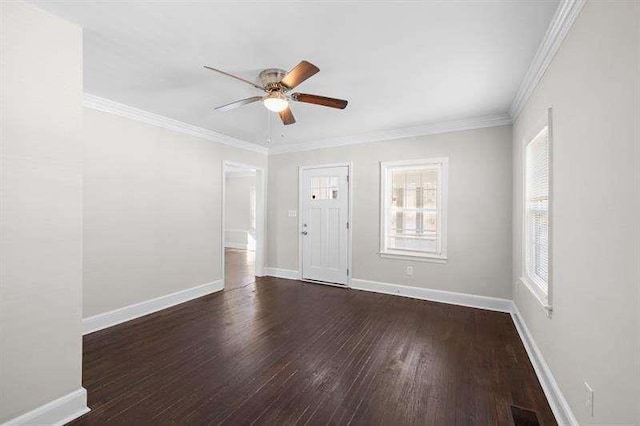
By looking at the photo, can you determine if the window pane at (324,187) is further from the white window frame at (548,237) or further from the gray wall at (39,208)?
the gray wall at (39,208)

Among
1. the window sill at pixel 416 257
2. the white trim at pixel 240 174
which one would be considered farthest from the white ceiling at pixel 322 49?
the white trim at pixel 240 174

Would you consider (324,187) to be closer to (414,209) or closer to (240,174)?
(414,209)

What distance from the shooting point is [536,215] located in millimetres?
2859

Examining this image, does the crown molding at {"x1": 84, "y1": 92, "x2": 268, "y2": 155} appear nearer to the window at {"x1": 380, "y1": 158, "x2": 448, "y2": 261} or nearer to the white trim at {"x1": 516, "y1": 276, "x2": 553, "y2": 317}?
the window at {"x1": 380, "y1": 158, "x2": 448, "y2": 261}

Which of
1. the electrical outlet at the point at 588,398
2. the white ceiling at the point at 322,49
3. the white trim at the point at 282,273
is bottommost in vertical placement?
the white trim at the point at 282,273

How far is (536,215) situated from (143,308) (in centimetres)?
461

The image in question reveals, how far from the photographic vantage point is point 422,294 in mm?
4422

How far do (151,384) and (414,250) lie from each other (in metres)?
3.71

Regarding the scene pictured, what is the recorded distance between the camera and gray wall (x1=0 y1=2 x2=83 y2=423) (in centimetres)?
168

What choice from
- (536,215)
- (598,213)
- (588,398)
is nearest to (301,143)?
(536,215)

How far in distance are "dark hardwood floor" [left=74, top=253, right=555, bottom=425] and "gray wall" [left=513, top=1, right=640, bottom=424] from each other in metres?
0.63

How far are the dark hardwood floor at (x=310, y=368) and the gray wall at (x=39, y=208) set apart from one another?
453 mm

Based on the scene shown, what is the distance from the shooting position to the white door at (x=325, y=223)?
510 cm

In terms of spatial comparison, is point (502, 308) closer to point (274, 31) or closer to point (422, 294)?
point (422, 294)
